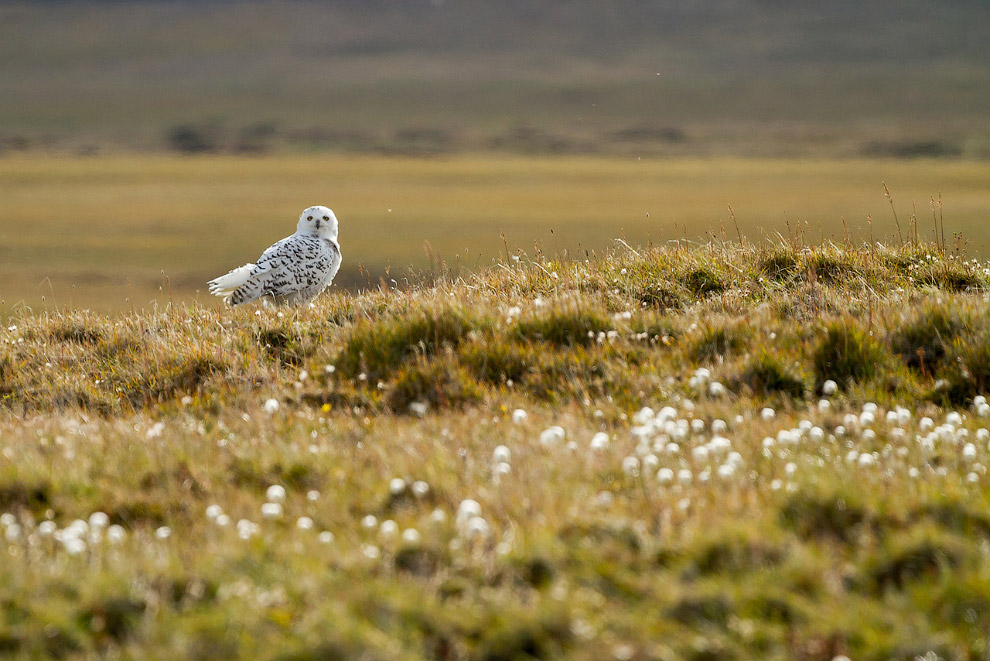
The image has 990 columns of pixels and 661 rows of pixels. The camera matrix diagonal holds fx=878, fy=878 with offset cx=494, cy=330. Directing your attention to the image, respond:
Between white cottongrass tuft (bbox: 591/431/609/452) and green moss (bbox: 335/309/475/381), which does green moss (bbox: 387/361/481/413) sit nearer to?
green moss (bbox: 335/309/475/381)

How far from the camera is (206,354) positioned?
761 centimetres

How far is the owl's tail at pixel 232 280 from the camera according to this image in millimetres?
11336

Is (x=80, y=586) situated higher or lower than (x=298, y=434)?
higher

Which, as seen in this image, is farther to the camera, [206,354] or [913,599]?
[206,354]

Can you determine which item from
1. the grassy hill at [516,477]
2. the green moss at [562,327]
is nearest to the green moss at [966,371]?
the grassy hill at [516,477]

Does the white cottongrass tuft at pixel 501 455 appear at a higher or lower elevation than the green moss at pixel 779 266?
higher

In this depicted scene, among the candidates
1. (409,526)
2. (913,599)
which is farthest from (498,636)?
(913,599)

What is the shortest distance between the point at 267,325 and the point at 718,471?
199 inches

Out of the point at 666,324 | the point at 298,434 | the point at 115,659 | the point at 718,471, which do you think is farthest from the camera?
the point at 666,324

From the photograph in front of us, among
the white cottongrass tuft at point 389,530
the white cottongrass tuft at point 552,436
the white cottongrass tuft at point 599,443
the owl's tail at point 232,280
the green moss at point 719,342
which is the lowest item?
the owl's tail at point 232,280

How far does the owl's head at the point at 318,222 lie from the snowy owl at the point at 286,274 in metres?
0.02

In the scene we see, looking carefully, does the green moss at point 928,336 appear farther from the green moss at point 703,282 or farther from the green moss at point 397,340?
the green moss at point 397,340

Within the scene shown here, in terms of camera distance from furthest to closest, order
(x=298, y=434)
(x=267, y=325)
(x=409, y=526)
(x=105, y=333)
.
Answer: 1. (x=105, y=333)
2. (x=267, y=325)
3. (x=298, y=434)
4. (x=409, y=526)

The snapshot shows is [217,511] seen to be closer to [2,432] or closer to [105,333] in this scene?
[2,432]
